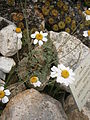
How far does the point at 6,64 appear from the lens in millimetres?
2689

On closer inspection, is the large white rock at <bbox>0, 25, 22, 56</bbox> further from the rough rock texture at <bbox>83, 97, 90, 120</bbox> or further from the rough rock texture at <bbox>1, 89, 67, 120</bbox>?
the rough rock texture at <bbox>83, 97, 90, 120</bbox>

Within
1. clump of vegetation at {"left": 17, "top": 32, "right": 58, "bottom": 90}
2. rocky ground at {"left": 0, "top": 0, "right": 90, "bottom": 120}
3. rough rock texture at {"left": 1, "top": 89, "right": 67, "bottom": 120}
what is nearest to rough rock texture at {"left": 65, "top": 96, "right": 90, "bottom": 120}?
rocky ground at {"left": 0, "top": 0, "right": 90, "bottom": 120}

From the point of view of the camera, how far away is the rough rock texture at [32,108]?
89.4 inches

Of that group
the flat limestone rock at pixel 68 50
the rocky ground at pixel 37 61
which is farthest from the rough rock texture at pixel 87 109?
the flat limestone rock at pixel 68 50

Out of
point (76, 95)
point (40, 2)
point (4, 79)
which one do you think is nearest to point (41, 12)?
point (40, 2)

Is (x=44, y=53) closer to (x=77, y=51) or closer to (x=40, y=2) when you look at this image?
(x=77, y=51)

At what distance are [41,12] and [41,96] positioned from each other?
1168 millimetres

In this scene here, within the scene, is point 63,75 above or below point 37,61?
above

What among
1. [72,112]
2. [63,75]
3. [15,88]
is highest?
[63,75]

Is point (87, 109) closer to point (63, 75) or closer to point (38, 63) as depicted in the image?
point (38, 63)

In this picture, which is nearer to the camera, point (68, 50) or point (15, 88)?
point (15, 88)

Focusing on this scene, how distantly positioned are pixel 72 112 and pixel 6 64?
2.19 feet

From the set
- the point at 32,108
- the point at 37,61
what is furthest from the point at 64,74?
the point at 37,61

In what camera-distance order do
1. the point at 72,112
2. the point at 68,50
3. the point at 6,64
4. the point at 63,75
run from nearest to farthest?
1. the point at 63,75
2. the point at 72,112
3. the point at 6,64
4. the point at 68,50
